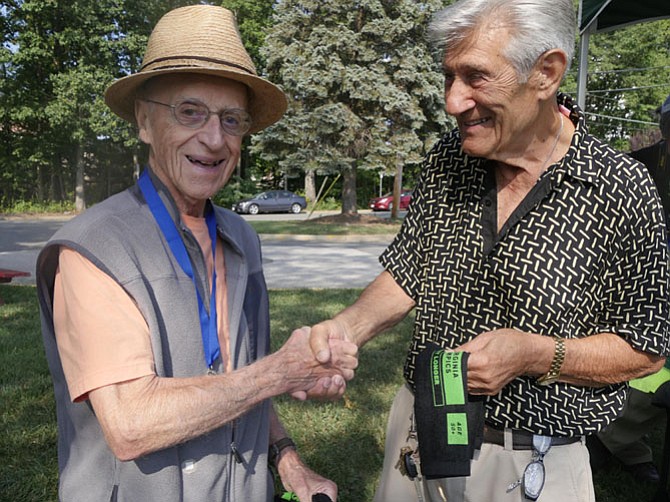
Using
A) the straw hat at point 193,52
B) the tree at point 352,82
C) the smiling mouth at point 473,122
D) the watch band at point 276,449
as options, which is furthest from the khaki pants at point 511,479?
the tree at point 352,82

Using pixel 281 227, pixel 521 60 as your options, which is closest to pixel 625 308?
pixel 521 60

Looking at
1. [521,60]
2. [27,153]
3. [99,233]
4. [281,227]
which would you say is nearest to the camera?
[99,233]

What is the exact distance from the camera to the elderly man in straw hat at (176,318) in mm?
1542

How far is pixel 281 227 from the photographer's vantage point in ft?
70.2

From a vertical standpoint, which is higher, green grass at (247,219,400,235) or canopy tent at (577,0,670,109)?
canopy tent at (577,0,670,109)

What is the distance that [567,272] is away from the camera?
5.99ft

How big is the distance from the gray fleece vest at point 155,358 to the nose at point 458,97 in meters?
0.95

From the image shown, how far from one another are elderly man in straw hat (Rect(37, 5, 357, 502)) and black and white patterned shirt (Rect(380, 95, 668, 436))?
1.79 ft

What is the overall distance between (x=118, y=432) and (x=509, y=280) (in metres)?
1.24

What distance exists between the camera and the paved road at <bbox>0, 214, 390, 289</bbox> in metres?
11.0

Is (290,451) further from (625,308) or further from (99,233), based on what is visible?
(625,308)

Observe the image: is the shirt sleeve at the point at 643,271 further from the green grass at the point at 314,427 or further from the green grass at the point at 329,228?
the green grass at the point at 329,228

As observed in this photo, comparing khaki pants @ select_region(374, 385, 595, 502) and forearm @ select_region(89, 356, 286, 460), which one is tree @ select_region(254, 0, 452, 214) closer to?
khaki pants @ select_region(374, 385, 595, 502)

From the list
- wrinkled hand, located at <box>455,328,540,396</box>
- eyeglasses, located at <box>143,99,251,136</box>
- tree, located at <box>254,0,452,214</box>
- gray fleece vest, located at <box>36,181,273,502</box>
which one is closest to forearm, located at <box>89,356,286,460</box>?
gray fleece vest, located at <box>36,181,273,502</box>
